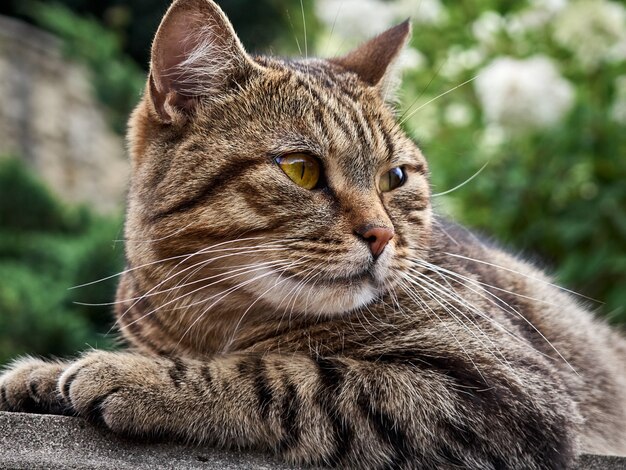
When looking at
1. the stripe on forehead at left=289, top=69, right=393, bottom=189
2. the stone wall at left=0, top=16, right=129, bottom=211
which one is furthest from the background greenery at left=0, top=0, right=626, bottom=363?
the stone wall at left=0, top=16, right=129, bottom=211

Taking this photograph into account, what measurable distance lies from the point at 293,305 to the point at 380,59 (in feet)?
2.78

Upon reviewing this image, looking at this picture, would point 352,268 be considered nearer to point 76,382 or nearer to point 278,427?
point 278,427

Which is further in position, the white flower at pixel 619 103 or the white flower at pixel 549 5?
the white flower at pixel 549 5

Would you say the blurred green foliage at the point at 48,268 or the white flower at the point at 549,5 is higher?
the white flower at the point at 549,5

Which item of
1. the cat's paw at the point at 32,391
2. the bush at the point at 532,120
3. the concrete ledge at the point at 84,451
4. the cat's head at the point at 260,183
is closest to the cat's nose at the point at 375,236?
the cat's head at the point at 260,183

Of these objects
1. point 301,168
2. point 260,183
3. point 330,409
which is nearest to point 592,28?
point 301,168

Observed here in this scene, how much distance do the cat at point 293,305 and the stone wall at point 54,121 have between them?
180 inches

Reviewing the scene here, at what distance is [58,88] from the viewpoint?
6.71 m

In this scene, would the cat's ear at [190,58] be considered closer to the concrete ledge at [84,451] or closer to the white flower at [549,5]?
the concrete ledge at [84,451]

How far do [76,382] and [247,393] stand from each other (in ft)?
1.06

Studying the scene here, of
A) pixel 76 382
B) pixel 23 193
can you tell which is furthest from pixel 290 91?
pixel 23 193

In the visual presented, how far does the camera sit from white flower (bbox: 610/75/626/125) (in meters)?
3.49

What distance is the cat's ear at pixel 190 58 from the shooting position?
5.77 feet

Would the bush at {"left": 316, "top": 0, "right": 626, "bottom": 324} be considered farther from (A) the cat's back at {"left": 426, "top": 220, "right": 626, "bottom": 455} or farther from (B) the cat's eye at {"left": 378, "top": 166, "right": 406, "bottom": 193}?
(B) the cat's eye at {"left": 378, "top": 166, "right": 406, "bottom": 193}
